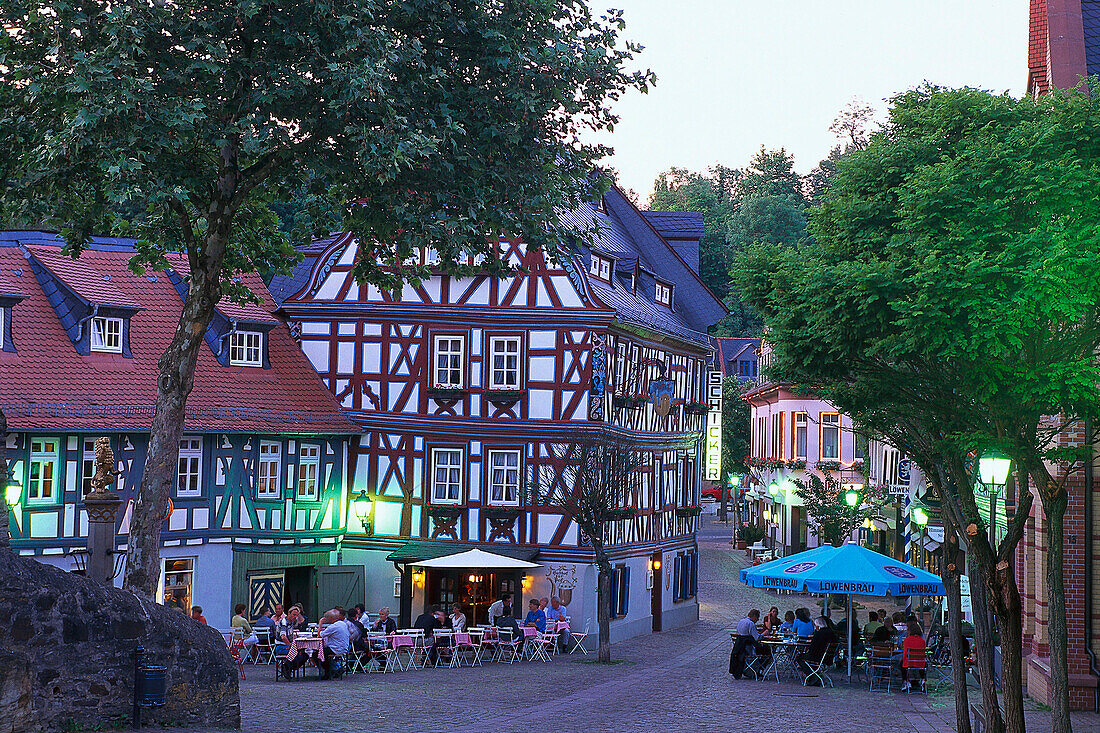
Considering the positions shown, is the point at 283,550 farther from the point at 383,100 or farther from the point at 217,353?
the point at 383,100

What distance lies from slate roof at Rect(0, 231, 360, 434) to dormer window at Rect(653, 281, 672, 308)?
11.4 m

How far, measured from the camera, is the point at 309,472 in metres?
32.9

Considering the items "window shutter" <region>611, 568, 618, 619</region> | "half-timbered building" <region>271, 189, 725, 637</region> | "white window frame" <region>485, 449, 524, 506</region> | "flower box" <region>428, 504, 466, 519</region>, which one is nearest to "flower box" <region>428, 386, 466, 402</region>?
"half-timbered building" <region>271, 189, 725, 637</region>

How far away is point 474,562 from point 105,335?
9906mm

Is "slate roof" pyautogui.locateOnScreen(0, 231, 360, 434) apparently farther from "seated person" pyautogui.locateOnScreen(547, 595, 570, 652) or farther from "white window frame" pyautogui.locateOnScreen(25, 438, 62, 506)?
"seated person" pyautogui.locateOnScreen(547, 595, 570, 652)

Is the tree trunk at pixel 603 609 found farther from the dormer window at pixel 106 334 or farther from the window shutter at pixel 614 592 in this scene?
the dormer window at pixel 106 334

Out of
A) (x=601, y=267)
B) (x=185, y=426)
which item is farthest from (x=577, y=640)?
(x=185, y=426)

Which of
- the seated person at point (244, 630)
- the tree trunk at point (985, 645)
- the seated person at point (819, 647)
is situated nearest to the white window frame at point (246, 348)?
the seated person at point (244, 630)

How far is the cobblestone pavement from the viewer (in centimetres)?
1875

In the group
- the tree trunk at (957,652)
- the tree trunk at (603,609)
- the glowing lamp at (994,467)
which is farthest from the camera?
the tree trunk at (603,609)

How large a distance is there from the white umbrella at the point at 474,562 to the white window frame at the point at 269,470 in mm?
4038

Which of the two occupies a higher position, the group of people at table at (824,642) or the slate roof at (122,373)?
the slate roof at (122,373)

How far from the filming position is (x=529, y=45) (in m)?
17.4

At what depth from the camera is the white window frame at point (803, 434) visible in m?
50.1
